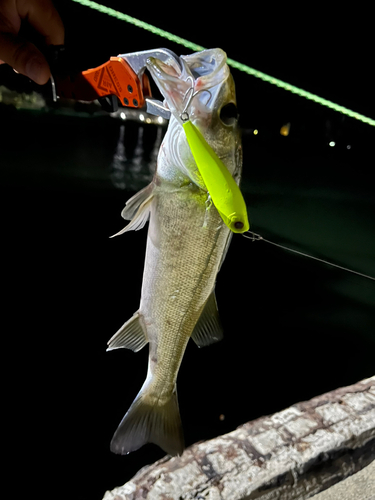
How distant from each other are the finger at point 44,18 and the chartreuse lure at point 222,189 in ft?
2.12

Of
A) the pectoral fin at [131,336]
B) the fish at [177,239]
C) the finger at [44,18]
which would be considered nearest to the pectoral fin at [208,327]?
the fish at [177,239]

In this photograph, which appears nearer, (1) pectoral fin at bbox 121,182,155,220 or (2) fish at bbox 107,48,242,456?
(2) fish at bbox 107,48,242,456

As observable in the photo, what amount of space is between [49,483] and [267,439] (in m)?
1.54

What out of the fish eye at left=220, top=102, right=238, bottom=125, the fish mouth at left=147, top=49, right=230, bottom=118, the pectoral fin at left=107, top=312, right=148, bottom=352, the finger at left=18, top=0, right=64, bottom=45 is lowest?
the pectoral fin at left=107, top=312, right=148, bottom=352

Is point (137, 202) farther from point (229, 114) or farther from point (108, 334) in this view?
point (108, 334)

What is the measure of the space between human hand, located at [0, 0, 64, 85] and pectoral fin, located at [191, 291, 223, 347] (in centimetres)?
89

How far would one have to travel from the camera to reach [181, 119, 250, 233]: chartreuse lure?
0.79 meters

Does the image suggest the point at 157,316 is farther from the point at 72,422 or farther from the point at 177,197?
the point at 72,422

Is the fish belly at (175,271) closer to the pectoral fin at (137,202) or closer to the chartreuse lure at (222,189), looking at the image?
the pectoral fin at (137,202)

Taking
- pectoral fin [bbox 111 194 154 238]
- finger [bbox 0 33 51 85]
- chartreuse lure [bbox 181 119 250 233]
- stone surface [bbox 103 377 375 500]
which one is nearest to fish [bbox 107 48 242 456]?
pectoral fin [bbox 111 194 154 238]

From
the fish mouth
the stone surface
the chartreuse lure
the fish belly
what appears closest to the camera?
the chartreuse lure

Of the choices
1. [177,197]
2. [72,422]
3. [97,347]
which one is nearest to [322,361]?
[97,347]

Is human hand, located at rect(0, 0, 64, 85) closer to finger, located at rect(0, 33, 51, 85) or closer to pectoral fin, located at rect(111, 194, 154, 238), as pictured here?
finger, located at rect(0, 33, 51, 85)

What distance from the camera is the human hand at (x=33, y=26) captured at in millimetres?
1033
